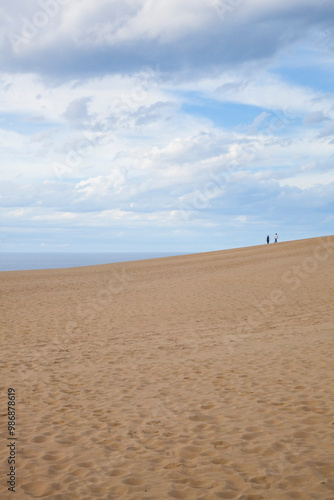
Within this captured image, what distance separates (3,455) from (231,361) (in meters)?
6.65

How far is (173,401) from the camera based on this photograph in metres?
8.34

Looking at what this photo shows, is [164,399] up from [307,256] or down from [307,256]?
down

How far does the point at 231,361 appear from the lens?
11.3 meters

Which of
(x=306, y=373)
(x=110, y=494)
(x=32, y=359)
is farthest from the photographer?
(x=32, y=359)

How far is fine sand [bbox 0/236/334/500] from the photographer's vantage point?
5.33 metres

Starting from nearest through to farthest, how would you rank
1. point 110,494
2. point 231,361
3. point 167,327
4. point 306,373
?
point 110,494 < point 306,373 < point 231,361 < point 167,327

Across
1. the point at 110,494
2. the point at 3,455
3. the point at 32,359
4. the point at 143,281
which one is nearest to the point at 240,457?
the point at 110,494

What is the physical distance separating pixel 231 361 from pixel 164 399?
10.9 ft

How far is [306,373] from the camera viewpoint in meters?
9.82

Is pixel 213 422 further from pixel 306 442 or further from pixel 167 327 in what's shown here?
pixel 167 327

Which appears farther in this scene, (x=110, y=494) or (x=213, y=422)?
(x=213, y=422)

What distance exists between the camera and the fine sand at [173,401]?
5332 millimetres

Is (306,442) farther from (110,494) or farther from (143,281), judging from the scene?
(143,281)

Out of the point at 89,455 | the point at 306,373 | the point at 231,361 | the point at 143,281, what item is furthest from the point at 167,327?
the point at 143,281
